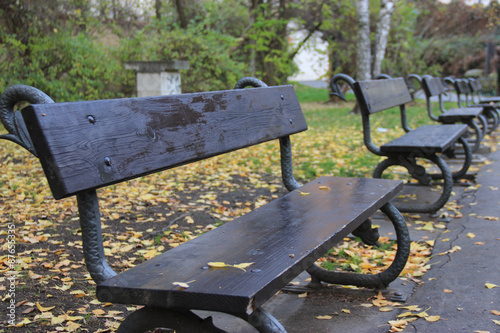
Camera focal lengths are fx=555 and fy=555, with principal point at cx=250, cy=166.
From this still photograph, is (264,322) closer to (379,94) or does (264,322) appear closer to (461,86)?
(379,94)

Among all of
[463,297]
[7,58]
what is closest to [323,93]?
[7,58]

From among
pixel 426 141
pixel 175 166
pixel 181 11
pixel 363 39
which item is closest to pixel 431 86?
pixel 426 141

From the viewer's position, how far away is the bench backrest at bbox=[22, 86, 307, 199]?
160 cm

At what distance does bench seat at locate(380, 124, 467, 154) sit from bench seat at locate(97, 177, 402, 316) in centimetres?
156

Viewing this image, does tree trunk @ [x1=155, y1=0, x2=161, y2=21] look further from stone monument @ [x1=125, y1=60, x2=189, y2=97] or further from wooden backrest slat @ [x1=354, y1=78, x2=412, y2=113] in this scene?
wooden backrest slat @ [x1=354, y1=78, x2=412, y2=113]

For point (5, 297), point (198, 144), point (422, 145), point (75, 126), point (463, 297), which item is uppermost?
point (75, 126)

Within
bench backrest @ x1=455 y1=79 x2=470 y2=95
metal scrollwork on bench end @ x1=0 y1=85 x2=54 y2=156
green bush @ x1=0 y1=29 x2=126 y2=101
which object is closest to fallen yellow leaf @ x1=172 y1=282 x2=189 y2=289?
metal scrollwork on bench end @ x1=0 y1=85 x2=54 y2=156

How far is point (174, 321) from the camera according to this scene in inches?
66.2

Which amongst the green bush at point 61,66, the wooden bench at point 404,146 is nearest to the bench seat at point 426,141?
the wooden bench at point 404,146

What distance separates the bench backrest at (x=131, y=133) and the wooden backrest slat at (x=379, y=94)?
1749mm

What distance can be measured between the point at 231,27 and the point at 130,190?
41.9ft

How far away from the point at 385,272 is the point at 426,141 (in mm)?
1839

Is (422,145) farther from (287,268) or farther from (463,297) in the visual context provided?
(287,268)

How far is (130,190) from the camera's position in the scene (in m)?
5.12
